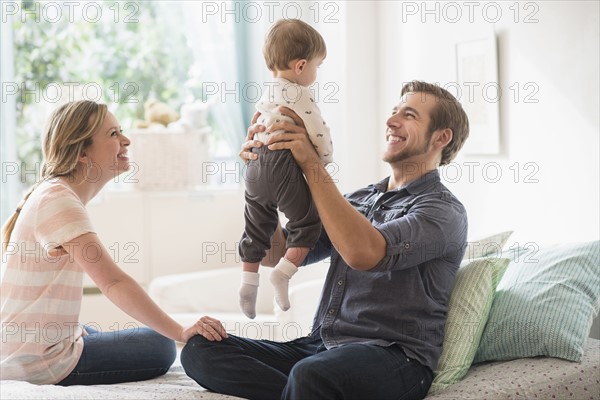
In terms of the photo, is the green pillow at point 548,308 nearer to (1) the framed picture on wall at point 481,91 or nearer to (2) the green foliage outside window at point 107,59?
(1) the framed picture on wall at point 481,91

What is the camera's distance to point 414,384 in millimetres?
1896

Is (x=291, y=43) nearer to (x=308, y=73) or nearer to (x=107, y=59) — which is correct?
(x=308, y=73)

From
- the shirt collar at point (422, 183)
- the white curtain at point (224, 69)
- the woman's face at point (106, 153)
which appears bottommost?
the shirt collar at point (422, 183)

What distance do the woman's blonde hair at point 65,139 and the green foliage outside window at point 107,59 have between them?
87.8 inches

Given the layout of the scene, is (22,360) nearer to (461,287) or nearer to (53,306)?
(53,306)

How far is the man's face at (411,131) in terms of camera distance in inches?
86.0

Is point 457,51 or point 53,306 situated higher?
point 457,51

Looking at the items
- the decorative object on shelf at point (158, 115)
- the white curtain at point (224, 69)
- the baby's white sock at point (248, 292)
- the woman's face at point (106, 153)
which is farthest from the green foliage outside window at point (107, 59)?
the baby's white sock at point (248, 292)

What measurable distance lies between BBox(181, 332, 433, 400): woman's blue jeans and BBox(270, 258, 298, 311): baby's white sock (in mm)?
152

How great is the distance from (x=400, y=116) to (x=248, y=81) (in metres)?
2.53

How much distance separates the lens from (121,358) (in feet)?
7.20

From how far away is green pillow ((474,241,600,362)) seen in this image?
6.93ft

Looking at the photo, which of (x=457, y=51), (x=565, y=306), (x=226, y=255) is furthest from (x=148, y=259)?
(x=565, y=306)

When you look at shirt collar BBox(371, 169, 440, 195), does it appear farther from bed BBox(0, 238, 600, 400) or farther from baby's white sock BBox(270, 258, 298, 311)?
baby's white sock BBox(270, 258, 298, 311)
